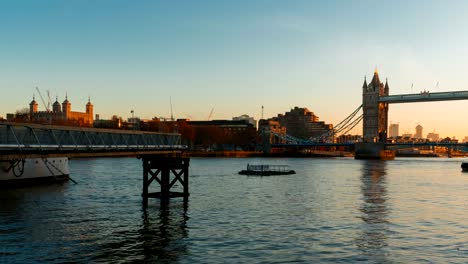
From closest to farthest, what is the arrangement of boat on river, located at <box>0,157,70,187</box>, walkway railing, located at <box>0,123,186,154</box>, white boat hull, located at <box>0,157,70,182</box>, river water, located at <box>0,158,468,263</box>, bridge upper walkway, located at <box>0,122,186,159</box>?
river water, located at <box>0,158,468,263</box> < bridge upper walkway, located at <box>0,122,186,159</box> < walkway railing, located at <box>0,123,186,154</box> < boat on river, located at <box>0,157,70,187</box> < white boat hull, located at <box>0,157,70,182</box>

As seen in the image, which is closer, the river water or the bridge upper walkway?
the river water

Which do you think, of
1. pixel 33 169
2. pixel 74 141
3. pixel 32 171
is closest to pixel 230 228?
pixel 74 141

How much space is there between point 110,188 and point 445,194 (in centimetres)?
3979

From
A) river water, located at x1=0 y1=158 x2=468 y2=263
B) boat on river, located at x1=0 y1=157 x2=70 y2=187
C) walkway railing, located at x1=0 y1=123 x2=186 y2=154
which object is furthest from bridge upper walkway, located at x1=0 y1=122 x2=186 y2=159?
boat on river, located at x1=0 y1=157 x2=70 y2=187

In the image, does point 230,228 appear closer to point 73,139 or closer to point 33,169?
point 73,139

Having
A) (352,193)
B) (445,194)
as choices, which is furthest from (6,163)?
(445,194)

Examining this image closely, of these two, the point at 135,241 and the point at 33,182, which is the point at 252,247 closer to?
the point at 135,241

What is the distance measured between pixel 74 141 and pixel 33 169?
85.4 feet

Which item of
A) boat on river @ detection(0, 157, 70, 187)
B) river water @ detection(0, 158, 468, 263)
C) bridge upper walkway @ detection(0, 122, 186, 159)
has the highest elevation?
bridge upper walkway @ detection(0, 122, 186, 159)

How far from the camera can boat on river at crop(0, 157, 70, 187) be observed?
2415 inches

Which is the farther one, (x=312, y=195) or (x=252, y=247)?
(x=312, y=195)

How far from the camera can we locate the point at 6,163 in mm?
61281

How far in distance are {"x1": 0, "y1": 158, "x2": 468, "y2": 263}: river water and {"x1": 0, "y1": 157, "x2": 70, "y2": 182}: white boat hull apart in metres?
3.48

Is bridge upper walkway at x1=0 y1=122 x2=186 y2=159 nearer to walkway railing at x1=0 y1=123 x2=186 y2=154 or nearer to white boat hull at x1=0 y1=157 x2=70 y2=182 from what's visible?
walkway railing at x1=0 y1=123 x2=186 y2=154
